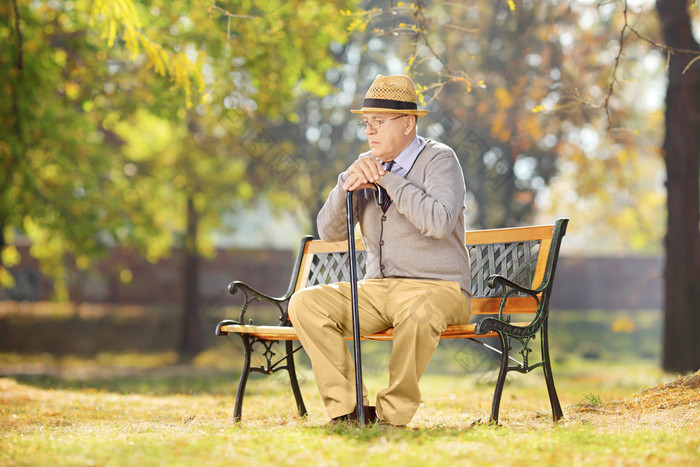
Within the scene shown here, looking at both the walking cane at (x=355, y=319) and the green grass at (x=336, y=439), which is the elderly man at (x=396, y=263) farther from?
the green grass at (x=336, y=439)

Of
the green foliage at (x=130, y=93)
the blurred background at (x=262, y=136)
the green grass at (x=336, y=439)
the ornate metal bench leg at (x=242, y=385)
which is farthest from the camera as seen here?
the blurred background at (x=262, y=136)

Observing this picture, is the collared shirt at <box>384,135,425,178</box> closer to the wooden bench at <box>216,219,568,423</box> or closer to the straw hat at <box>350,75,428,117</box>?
the straw hat at <box>350,75,428,117</box>

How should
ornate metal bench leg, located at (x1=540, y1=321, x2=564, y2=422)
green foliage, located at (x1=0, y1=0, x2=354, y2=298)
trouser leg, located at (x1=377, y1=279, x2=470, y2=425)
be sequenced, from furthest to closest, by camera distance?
green foliage, located at (x1=0, y1=0, x2=354, y2=298) → ornate metal bench leg, located at (x1=540, y1=321, x2=564, y2=422) → trouser leg, located at (x1=377, y1=279, x2=470, y2=425)

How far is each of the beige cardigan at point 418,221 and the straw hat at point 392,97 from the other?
24 cm

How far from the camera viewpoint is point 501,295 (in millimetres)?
4715

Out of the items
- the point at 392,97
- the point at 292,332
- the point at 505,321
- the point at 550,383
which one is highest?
the point at 392,97

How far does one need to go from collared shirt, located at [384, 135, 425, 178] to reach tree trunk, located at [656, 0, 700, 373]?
20.9ft

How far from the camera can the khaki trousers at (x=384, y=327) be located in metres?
3.98

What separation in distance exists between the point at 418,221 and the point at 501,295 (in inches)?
37.0

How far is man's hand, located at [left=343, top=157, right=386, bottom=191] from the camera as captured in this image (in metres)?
4.16

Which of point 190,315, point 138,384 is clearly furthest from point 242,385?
point 190,315

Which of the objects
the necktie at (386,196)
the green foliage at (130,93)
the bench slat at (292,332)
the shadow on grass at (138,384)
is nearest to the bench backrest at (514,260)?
the bench slat at (292,332)

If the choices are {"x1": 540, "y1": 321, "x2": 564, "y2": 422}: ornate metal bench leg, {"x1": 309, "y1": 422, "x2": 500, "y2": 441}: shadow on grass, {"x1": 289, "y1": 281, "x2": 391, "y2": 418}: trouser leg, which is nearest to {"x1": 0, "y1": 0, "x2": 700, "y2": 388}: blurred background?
{"x1": 540, "y1": 321, "x2": 564, "y2": 422}: ornate metal bench leg

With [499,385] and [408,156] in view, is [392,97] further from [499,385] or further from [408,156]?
[499,385]
